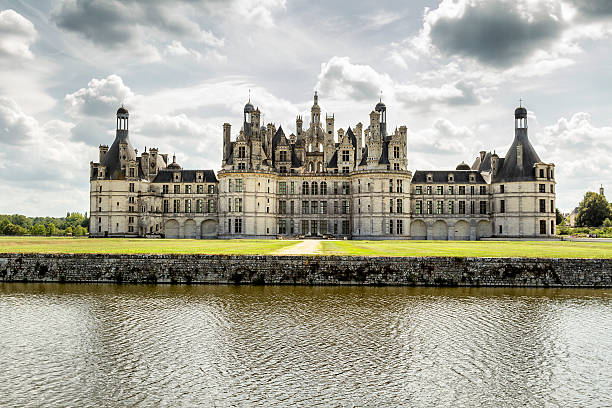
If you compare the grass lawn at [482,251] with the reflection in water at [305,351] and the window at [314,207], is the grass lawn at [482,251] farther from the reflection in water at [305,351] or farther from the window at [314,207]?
the window at [314,207]

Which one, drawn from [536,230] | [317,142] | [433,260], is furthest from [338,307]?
[317,142]

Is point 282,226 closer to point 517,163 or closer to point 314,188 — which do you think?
point 314,188

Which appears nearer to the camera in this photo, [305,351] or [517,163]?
[305,351]

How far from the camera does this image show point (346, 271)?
29953mm

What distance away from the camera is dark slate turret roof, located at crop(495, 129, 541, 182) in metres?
66.4

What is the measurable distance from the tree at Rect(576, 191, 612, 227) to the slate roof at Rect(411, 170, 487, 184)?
Answer: 114ft

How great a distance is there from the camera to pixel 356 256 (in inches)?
1196

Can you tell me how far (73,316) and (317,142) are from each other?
→ 5884cm

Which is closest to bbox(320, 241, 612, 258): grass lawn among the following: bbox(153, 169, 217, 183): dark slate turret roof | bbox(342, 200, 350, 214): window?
bbox(342, 200, 350, 214): window

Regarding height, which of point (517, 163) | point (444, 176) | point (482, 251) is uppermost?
point (517, 163)

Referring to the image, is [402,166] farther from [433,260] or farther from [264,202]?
[433,260]

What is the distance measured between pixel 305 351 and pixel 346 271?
47.8ft

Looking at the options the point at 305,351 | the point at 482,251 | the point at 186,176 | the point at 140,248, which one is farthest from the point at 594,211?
the point at 305,351

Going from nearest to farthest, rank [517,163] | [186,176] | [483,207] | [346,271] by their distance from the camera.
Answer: [346,271] → [517,163] → [483,207] → [186,176]
